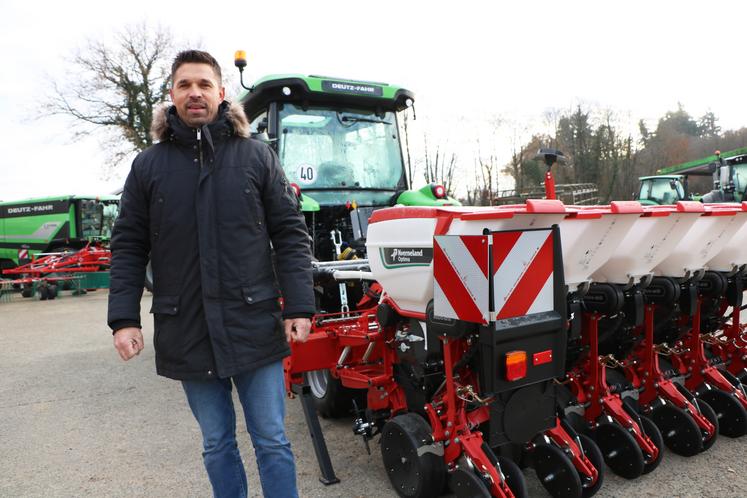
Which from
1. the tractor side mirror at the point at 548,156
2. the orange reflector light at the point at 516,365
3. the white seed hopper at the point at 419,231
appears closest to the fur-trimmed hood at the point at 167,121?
the white seed hopper at the point at 419,231

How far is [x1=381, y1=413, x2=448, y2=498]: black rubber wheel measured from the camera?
8.34ft

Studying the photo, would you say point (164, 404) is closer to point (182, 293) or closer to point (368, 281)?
point (368, 281)

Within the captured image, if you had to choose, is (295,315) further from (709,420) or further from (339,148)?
(339,148)

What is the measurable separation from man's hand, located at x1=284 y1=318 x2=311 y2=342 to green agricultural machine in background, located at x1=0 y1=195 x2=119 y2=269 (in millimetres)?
17541

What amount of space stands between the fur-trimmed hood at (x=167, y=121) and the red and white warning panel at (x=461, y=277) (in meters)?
0.89

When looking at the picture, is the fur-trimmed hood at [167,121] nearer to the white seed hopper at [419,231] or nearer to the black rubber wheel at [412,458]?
the white seed hopper at [419,231]

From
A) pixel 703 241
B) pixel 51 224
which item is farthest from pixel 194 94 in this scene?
pixel 51 224

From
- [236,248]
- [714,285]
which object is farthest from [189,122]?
[714,285]

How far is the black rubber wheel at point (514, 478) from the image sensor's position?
243cm

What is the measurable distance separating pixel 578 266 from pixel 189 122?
1794 mm

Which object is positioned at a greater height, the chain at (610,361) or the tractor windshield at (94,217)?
the tractor windshield at (94,217)

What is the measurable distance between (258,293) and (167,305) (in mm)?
331

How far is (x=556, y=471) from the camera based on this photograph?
2611 millimetres

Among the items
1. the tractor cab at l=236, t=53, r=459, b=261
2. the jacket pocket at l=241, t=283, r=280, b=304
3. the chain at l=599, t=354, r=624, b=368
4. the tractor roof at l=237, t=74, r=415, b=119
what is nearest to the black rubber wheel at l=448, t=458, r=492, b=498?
the jacket pocket at l=241, t=283, r=280, b=304
